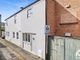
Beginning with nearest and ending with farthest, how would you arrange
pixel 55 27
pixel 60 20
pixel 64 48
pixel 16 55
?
pixel 64 48
pixel 60 20
pixel 55 27
pixel 16 55

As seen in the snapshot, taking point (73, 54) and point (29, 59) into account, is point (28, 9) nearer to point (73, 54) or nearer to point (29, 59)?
point (29, 59)

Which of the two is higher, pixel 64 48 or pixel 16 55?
pixel 64 48

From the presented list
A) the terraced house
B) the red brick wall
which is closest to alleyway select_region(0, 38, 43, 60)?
the terraced house

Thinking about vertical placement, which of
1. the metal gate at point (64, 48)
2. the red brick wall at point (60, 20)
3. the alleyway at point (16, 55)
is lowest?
the alleyway at point (16, 55)

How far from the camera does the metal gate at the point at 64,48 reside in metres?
10.9

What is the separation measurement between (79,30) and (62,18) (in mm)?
2651

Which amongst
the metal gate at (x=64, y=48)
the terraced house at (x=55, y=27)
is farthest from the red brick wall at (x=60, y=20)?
the metal gate at (x=64, y=48)

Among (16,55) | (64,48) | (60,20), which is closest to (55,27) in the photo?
(60,20)

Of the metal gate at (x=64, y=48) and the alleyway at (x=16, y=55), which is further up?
the metal gate at (x=64, y=48)

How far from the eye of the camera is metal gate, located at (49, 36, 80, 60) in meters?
10.9

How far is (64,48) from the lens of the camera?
1237cm

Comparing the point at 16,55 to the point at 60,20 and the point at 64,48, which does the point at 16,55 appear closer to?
the point at 60,20

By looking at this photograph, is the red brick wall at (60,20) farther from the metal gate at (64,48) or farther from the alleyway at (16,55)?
the alleyway at (16,55)

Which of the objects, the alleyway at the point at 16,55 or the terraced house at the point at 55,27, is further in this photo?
the alleyway at the point at 16,55
